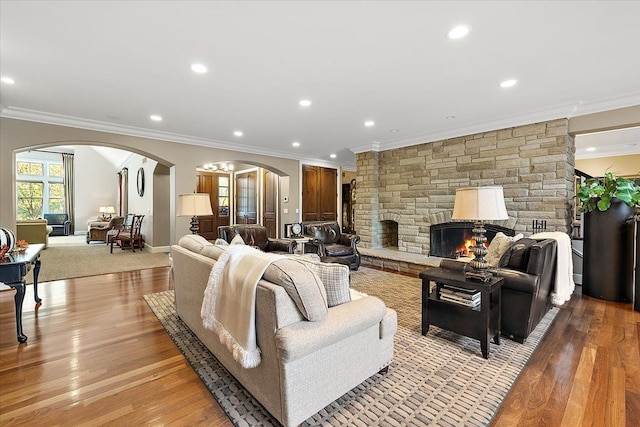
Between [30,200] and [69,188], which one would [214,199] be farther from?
[30,200]

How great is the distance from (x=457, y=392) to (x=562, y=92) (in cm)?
373

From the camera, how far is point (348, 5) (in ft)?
6.55

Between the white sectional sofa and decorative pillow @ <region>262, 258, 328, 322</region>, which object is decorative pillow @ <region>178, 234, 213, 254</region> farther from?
decorative pillow @ <region>262, 258, 328, 322</region>

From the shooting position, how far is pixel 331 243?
5.63m

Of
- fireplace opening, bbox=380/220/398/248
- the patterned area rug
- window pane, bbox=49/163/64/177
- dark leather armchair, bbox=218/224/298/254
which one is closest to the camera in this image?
the patterned area rug

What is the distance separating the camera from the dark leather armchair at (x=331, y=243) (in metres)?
5.09

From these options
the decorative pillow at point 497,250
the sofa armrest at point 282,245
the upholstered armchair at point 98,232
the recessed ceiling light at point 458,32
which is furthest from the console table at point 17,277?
the upholstered armchair at point 98,232

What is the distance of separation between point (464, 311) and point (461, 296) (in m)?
0.12

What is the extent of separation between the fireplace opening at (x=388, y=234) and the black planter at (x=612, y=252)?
11.6ft

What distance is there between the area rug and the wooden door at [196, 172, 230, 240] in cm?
208

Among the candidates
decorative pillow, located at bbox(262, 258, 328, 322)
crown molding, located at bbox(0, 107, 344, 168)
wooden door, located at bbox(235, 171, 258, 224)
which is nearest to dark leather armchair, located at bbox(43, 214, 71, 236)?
wooden door, located at bbox(235, 171, 258, 224)

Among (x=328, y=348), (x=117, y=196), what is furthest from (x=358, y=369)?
(x=117, y=196)

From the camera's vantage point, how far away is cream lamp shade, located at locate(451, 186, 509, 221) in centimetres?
245

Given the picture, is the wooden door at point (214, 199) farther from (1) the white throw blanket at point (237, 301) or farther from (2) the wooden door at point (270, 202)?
(1) the white throw blanket at point (237, 301)
